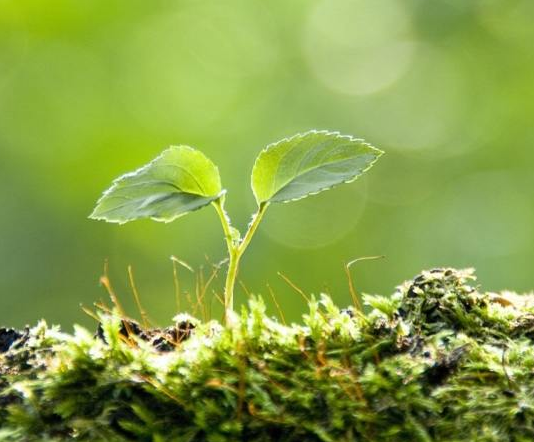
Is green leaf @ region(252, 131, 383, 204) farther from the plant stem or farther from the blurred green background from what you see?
the blurred green background

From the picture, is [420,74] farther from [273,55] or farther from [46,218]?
[46,218]

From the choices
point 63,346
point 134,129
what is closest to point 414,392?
point 63,346

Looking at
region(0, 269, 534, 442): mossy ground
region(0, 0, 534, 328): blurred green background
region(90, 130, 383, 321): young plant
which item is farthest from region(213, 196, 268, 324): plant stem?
region(0, 0, 534, 328): blurred green background

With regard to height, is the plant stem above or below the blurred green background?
below

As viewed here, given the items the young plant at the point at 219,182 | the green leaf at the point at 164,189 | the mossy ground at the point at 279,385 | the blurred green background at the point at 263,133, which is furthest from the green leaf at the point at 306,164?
the blurred green background at the point at 263,133

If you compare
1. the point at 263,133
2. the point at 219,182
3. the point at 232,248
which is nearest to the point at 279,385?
the point at 232,248

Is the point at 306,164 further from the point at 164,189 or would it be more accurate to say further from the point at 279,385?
the point at 279,385
